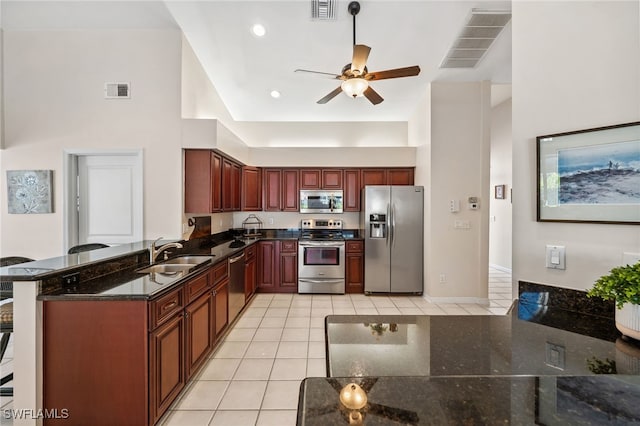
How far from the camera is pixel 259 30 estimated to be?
310cm

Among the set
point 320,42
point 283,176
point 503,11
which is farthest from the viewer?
point 283,176

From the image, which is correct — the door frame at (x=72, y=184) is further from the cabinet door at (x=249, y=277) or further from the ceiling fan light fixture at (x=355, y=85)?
the ceiling fan light fixture at (x=355, y=85)

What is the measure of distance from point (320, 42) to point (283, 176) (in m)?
2.43

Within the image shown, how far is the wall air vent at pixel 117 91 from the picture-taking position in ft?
11.3

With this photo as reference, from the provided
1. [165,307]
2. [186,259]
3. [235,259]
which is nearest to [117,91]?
[186,259]

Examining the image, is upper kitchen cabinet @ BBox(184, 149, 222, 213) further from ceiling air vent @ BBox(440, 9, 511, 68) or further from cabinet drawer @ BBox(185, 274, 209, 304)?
ceiling air vent @ BBox(440, 9, 511, 68)

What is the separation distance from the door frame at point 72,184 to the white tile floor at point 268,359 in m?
1.34

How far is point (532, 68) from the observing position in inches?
61.5

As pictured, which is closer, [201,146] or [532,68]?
[532,68]

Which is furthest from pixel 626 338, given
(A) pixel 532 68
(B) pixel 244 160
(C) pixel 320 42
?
(B) pixel 244 160

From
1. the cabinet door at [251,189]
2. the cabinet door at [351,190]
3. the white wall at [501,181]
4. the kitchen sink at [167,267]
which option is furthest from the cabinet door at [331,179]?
the white wall at [501,181]

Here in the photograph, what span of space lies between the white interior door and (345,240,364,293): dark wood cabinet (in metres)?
3.14

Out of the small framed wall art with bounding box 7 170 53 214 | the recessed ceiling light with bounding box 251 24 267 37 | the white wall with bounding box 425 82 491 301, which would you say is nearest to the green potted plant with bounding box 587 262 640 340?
the white wall with bounding box 425 82 491 301

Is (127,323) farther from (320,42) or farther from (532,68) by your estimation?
(320,42)
